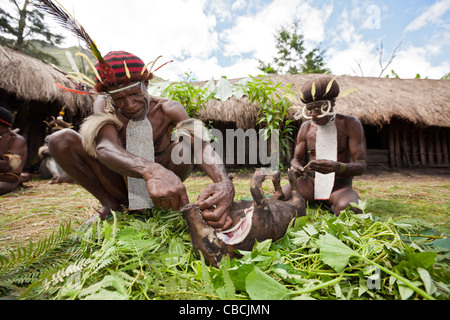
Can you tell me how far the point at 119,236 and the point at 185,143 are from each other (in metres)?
0.94

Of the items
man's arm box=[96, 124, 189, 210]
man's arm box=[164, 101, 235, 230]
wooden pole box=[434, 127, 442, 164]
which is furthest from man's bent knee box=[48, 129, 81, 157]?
wooden pole box=[434, 127, 442, 164]

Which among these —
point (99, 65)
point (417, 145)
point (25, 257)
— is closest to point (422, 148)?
point (417, 145)

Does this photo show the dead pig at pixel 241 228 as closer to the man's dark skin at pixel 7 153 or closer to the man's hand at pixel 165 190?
the man's hand at pixel 165 190

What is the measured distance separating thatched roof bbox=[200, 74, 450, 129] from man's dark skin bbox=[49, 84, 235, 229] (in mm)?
4566

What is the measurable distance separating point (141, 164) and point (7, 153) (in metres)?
3.89

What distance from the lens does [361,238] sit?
1139 millimetres

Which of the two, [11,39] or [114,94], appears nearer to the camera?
[114,94]

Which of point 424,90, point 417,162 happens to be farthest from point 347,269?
point 424,90

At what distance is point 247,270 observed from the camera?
2.95ft

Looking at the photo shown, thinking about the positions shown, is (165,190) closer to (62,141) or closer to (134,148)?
(134,148)

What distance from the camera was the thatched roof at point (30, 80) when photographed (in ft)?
18.4

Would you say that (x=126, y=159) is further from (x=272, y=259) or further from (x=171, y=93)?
(x=171, y=93)

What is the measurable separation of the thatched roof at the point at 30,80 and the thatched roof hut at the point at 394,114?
170 inches

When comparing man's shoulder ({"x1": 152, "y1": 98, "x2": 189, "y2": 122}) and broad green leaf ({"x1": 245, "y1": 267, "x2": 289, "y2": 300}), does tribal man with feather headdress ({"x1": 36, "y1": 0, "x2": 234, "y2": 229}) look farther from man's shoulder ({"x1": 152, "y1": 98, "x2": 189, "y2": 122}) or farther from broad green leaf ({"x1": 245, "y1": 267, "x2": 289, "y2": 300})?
broad green leaf ({"x1": 245, "y1": 267, "x2": 289, "y2": 300})
